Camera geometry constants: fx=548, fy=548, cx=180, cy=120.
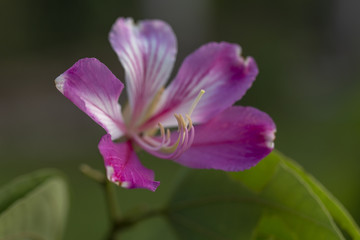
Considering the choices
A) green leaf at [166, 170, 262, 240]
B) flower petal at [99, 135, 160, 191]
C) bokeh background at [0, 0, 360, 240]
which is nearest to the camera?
flower petal at [99, 135, 160, 191]

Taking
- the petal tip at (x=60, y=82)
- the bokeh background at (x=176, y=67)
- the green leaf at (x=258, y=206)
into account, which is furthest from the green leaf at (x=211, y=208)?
the bokeh background at (x=176, y=67)

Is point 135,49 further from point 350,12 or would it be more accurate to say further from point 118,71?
point 350,12

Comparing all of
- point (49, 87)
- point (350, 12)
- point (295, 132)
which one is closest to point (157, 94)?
point (295, 132)

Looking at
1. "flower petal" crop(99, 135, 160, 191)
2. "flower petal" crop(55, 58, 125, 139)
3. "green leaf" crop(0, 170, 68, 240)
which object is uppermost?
"flower petal" crop(55, 58, 125, 139)

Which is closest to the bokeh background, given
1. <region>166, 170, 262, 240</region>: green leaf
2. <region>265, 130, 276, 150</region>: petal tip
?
<region>166, 170, 262, 240</region>: green leaf

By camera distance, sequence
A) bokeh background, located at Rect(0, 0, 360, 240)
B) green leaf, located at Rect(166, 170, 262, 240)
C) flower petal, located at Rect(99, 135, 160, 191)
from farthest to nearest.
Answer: bokeh background, located at Rect(0, 0, 360, 240)
green leaf, located at Rect(166, 170, 262, 240)
flower petal, located at Rect(99, 135, 160, 191)

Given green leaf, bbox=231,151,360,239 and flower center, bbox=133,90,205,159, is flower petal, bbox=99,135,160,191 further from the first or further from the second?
green leaf, bbox=231,151,360,239
